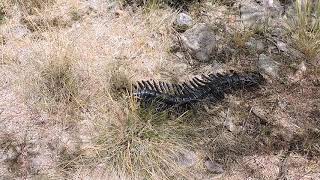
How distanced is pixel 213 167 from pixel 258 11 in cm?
133

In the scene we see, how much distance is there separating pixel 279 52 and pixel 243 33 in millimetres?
278

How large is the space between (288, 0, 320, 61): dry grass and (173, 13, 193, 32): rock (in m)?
0.71

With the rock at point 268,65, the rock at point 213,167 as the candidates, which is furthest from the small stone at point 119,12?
the rock at point 213,167

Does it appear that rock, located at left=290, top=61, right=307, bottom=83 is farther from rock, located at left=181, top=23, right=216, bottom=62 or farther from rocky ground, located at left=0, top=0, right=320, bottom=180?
rock, located at left=181, top=23, right=216, bottom=62

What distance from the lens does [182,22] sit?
9.58 ft

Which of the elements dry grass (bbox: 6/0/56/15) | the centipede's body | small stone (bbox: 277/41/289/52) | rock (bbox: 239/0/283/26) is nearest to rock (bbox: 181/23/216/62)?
the centipede's body

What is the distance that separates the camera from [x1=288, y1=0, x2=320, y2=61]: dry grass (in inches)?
106

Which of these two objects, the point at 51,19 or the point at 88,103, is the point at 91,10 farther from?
the point at 88,103

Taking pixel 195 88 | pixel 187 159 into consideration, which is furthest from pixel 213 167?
pixel 195 88

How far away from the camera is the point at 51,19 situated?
289 centimetres

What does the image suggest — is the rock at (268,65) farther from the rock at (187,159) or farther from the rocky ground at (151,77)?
the rock at (187,159)

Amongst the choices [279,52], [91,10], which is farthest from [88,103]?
[279,52]

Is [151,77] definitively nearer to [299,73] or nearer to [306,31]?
[299,73]

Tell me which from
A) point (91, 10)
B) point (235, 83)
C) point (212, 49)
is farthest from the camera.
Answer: point (91, 10)
